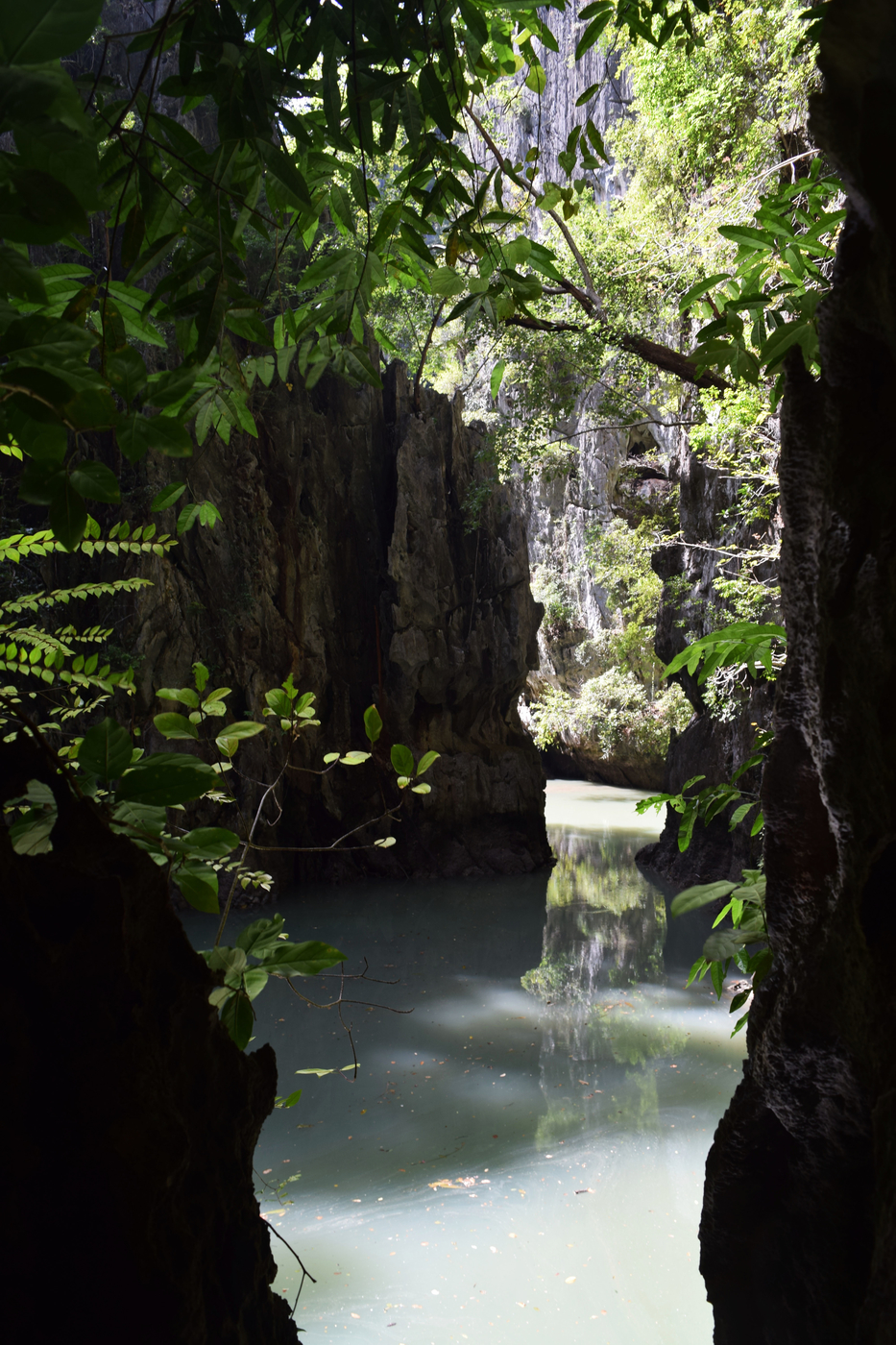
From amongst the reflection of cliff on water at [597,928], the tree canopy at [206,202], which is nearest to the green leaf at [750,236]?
the tree canopy at [206,202]

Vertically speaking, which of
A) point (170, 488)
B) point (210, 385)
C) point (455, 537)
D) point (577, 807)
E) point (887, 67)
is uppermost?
point (455, 537)

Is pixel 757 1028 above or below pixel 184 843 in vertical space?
below

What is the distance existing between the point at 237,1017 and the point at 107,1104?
186mm

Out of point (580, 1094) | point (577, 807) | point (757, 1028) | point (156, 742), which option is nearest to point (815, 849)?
point (757, 1028)

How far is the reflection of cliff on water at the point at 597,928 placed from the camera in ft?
19.7

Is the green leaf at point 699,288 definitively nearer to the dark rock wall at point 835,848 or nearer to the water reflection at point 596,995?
the dark rock wall at point 835,848

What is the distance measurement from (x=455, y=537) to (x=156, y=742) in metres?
4.66

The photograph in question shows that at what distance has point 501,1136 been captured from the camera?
12.1 feet

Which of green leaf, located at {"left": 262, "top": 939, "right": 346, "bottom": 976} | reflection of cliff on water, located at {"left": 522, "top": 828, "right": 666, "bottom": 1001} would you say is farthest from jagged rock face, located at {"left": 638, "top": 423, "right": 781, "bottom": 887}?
green leaf, located at {"left": 262, "top": 939, "right": 346, "bottom": 976}

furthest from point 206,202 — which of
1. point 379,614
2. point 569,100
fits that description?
point 569,100

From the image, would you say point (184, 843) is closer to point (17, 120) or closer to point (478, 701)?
point (17, 120)

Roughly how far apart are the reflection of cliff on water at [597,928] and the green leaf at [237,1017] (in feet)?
16.6

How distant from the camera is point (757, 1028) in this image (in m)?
1.16

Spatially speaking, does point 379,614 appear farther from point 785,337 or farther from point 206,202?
point 206,202
